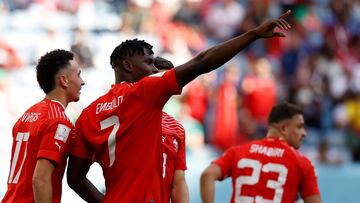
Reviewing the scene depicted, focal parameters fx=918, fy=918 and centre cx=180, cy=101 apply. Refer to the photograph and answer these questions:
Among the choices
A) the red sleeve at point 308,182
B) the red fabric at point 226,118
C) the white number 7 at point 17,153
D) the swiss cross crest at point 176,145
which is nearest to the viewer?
the white number 7 at point 17,153

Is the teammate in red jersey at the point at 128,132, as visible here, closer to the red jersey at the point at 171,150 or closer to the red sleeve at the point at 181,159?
the red jersey at the point at 171,150

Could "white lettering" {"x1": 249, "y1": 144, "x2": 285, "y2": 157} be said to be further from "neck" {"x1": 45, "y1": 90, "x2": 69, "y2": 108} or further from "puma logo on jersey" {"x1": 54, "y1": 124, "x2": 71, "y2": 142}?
"puma logo on jersey" {"x1": 54, "y1": 124, "x2": 71, "y2": 142}

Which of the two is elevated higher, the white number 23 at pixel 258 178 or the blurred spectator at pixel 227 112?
the blurred spectator at pixel 227 112

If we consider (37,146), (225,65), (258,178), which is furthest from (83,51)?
(37,146)

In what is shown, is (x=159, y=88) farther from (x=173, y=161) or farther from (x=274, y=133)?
(x=274, y=133)

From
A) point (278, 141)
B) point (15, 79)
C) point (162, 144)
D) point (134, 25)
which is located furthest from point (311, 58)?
point (162, 144)

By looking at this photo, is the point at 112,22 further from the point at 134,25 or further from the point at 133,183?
the point at 133,183

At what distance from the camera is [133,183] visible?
18.4 ft

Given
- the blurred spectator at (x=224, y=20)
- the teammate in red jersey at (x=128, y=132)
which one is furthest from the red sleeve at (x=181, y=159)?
the blurred spectator at (x=224, y=20)

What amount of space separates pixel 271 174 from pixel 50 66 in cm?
231

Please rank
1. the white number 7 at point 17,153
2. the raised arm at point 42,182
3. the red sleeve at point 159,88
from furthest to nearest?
the white number 7 at point 17,153
the raised arm at point 42,182
the red sleeve at point 159,88

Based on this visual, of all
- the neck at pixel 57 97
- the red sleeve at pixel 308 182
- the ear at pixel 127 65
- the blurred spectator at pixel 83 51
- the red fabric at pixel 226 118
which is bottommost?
the red sleeve at pixel 308 182

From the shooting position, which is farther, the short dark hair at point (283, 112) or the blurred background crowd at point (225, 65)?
the blurred background crowd at point (225, 65)

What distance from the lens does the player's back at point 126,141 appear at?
5.54 meters
